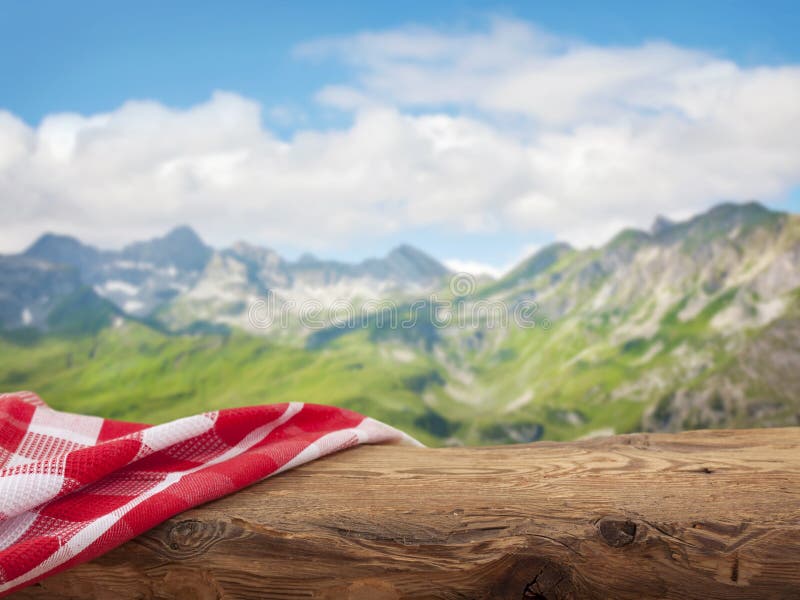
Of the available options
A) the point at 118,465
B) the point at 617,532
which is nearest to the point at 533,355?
the point at 617,532

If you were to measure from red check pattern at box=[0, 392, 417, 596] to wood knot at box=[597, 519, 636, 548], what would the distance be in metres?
0.91

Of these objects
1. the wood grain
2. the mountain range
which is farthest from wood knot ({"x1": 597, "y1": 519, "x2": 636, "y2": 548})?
the mountain range

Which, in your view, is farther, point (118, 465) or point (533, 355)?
point (533, 355)

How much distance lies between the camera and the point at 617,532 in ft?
5.21

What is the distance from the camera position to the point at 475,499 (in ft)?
5.67

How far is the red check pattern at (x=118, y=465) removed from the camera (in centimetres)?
158

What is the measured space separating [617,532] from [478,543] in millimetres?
357

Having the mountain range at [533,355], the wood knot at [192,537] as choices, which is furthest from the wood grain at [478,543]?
the mountain range at [533,355]

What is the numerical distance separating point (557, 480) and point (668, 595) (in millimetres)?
403

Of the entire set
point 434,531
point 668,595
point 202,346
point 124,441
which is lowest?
point 668,595

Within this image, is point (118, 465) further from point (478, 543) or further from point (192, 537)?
point (478, 543)

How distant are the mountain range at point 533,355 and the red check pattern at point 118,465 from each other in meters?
91.0

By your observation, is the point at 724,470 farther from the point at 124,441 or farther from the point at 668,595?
the point at 124,441

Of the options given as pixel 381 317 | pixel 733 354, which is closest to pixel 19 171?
pixel 381 317
